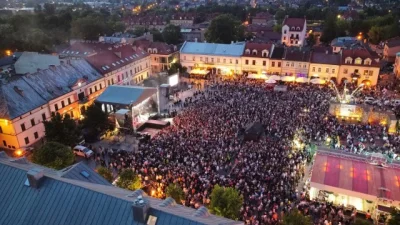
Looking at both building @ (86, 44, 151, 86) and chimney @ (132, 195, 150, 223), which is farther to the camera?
building @ (86, 44, 151, 86)

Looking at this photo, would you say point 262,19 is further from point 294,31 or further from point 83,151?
point 83,151

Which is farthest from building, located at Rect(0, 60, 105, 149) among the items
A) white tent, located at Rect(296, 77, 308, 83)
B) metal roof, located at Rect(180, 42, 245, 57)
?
white tent, located at Rect(296, 77, 308, 83)

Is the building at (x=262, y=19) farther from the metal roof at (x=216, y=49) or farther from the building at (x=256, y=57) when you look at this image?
the building at (x=256, y=57)

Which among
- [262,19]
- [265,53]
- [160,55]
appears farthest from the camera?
[262,19]

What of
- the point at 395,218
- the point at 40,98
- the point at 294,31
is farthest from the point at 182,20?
the point at 395,218

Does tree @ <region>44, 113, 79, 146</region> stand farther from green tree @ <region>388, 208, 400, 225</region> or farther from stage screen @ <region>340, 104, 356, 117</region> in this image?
stage screen @ <region>340, 104, 356, 117</region>

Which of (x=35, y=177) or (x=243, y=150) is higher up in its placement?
(x=35, y=177)

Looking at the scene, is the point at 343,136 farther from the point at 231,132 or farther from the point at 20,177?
the point at 20,177

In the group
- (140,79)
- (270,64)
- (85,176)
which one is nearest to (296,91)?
(270,64)
